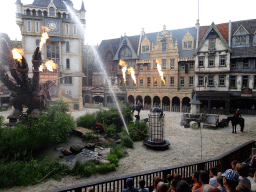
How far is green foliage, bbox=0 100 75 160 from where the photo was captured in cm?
1179

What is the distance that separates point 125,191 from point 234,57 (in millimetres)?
30736

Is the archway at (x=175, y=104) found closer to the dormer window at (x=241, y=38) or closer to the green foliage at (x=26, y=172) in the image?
the dormer window at (x=241, y=38)

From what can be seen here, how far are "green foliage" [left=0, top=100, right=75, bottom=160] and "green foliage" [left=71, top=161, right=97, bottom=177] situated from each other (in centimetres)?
349

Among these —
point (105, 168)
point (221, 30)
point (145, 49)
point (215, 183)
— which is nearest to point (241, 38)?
point (221, 30)

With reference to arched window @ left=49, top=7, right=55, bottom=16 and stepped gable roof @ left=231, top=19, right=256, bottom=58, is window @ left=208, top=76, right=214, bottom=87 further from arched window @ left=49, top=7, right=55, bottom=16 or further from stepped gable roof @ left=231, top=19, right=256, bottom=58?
arched window @ left=49, top=7, right=55, bottom=16

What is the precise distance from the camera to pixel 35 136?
13289mm

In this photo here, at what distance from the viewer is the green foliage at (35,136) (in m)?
11.8

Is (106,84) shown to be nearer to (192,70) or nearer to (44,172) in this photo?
(192,70)

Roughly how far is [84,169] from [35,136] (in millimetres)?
5262

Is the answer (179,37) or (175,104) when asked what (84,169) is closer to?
(175,104)

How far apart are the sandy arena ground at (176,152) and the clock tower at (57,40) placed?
2445 cm

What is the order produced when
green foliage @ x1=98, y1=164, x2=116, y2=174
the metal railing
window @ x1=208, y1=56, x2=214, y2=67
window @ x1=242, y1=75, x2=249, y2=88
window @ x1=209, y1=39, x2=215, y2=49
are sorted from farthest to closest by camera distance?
window @ x1=208, y1=56, x2=214, y2=67 → window @ x1=209, y1=39, x2=215, y2=49 → window @ x1=242, y1=75, x2=249, y2=88 → green foliage @ x1=98, y1=164, x2=116, y2=174 → the metal railing

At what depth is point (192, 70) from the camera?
111ft

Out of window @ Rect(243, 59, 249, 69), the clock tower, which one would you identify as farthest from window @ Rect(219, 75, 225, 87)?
the clock tower
